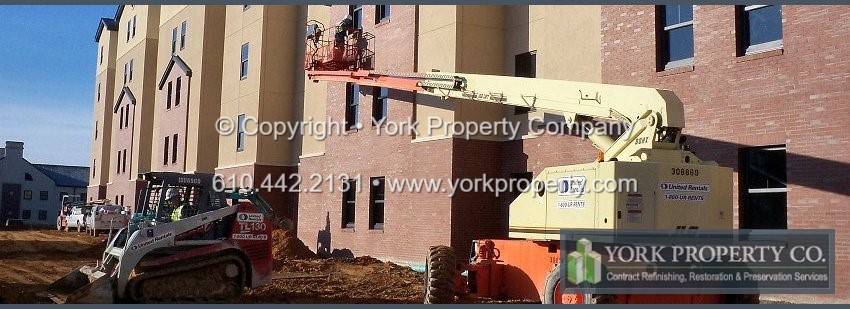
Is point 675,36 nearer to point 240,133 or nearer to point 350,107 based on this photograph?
point 350,107

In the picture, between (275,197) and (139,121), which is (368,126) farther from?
(139,121)

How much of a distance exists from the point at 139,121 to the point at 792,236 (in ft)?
139

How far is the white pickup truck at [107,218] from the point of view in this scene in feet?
133

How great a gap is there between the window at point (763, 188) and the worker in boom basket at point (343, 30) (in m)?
13.5

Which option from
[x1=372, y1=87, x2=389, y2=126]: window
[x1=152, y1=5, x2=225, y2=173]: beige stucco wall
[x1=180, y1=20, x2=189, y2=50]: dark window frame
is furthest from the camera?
[x1=180, y1=20, x2=189, y2=50]: dark window frame

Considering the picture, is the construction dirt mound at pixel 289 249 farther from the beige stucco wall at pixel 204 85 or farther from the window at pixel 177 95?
the window at pixel 177 95

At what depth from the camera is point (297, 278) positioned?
17.9m

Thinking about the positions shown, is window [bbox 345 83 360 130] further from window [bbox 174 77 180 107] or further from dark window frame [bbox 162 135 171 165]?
dark window frame [bbox 162 135 171 165]

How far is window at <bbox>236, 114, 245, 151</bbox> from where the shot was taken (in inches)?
1312

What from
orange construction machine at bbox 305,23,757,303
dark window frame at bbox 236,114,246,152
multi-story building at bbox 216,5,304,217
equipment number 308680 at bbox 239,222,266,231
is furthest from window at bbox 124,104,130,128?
orange construction machine at bbox 305,23,757,303

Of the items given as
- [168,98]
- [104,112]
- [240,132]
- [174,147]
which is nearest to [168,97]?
[168,98]

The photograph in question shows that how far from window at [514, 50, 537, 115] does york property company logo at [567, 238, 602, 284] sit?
10.2 metres

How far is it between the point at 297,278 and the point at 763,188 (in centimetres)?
986

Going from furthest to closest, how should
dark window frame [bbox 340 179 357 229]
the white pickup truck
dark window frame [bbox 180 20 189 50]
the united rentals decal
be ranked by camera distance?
1. dark window frame [bbox 180 20 189 50]
2. the white pickup truck
3. dark window frame [bbox 340 179 357 229]
4. the united rentals decal
